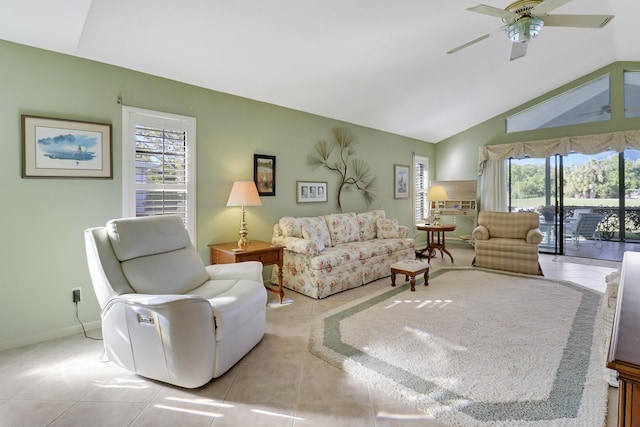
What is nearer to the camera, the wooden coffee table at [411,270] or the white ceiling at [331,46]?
the white ceiling at [331,46]

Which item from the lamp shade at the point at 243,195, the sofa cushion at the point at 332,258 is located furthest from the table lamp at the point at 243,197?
the sofa cushion at the point at 332,258

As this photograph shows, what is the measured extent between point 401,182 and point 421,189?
93 cm

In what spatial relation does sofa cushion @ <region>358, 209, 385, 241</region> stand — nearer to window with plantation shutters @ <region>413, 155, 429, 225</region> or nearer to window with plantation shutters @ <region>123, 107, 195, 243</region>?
window with plantation shutters @ <region>413, 155, 429, 225</region>

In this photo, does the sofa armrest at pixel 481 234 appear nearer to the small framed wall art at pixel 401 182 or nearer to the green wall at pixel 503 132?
the small framed wall art at pixel 401 182

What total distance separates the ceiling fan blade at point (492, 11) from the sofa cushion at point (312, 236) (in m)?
2.74

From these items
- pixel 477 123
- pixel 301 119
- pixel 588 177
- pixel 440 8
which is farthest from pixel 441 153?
pixel 440 8

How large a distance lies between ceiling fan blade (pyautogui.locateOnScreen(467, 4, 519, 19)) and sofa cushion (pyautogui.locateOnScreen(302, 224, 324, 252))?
2.74 m

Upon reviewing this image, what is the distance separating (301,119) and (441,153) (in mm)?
4358

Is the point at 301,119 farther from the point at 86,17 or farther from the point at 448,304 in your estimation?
the point at 448,304

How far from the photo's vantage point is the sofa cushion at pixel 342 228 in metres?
4.70

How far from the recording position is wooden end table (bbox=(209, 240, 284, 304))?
3.30m

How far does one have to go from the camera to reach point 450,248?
7.07 m

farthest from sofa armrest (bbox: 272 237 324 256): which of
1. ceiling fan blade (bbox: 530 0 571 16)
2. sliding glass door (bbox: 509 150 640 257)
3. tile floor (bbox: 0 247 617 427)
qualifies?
sliding glass door (bbox: 509 150 640 257)

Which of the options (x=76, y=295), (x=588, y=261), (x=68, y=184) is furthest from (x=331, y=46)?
(x=588, y=261)
